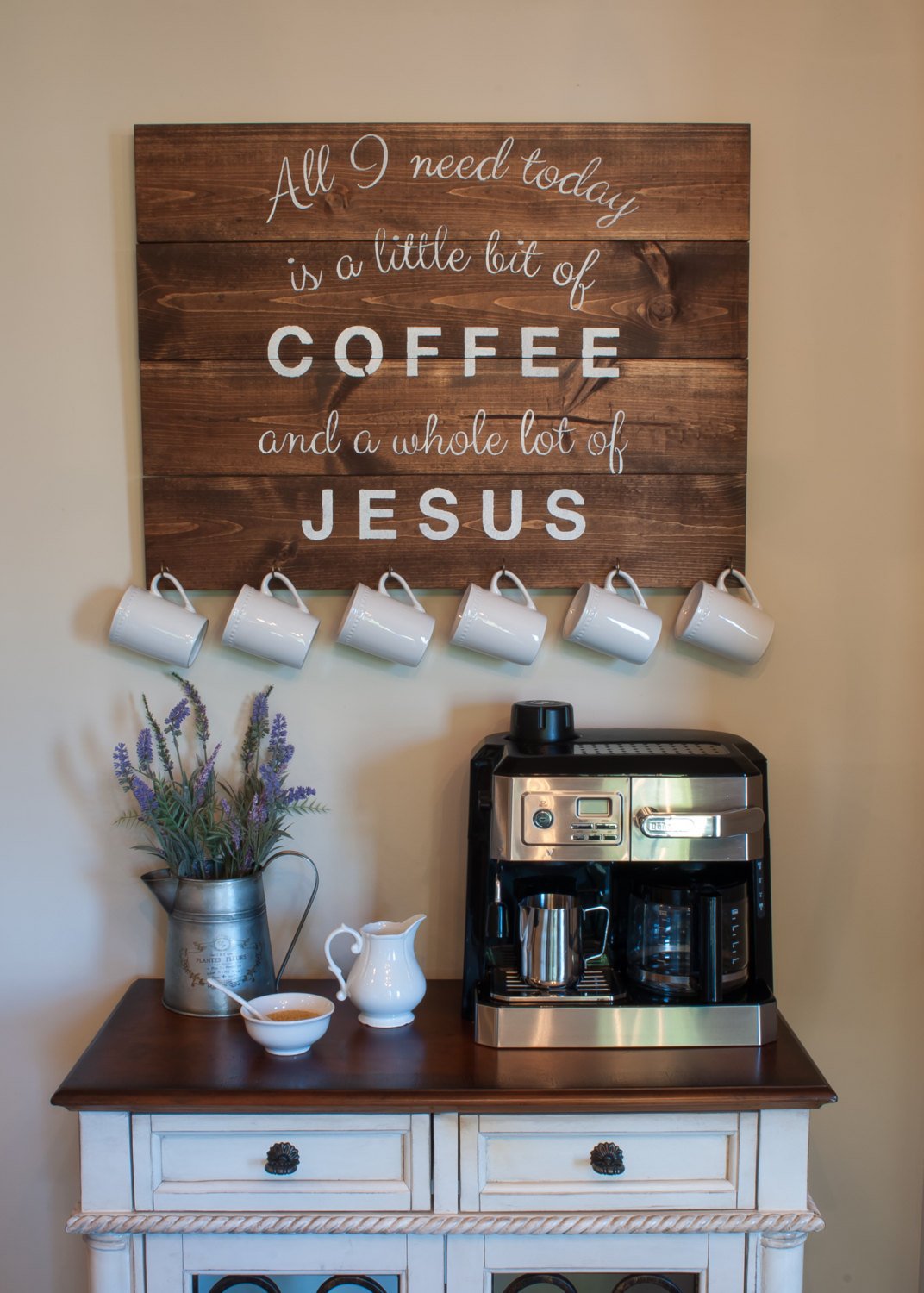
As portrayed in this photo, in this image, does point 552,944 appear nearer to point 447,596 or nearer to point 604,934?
point 604,934

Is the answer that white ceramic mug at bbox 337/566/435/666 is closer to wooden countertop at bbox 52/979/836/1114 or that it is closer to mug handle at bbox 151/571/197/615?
mug handle at bbox 151/571/197/615

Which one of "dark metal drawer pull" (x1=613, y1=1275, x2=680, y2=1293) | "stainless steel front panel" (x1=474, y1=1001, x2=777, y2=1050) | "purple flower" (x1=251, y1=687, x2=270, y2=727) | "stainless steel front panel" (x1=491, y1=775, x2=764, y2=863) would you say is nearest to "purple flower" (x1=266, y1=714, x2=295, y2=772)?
"purple flower" (x1=251, y1=687, x2=270, y2=727)

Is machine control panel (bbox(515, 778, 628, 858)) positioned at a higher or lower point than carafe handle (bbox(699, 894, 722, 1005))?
higher

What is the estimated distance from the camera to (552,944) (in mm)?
1454

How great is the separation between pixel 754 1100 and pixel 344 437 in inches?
43.1

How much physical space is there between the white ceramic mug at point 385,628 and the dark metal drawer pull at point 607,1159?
0.72 meters

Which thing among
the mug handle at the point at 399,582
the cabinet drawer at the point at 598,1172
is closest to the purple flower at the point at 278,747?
the mug handle at the point at 399,582

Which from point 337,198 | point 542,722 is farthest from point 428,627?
point 337,198

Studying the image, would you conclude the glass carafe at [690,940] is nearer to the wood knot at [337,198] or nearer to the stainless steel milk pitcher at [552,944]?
the stainless steel milk pitcher at [552,944]

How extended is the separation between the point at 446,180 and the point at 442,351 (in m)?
0.26

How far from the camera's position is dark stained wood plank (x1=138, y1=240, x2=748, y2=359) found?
65.3 inches

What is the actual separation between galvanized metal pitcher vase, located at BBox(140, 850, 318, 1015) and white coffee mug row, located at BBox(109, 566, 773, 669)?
34 cm

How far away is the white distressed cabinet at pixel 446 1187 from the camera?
52.9 inches

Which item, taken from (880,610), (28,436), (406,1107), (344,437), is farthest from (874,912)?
(28,436)
